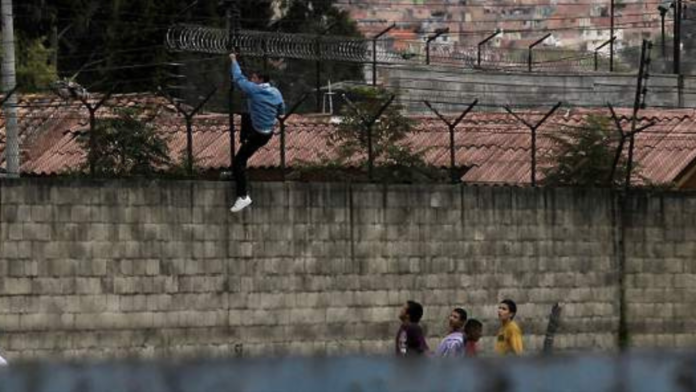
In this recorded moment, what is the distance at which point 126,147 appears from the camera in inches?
742

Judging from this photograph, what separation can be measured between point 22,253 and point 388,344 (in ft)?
14.2

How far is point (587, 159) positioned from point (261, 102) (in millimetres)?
5468

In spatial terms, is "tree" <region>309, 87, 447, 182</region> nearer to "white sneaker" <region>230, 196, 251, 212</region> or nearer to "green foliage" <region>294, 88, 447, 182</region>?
"green foliage" <region>294, 88, 447, 182</region>

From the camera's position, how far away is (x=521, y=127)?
25.3 m

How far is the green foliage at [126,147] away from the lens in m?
18.6

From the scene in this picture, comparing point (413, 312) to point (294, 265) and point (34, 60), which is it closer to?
point (294, 265)

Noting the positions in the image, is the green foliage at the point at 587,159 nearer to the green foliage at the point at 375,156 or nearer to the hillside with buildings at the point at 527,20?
the green foliage at the point at 375,156

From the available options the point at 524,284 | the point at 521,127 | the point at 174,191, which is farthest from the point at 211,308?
the point at 521,127

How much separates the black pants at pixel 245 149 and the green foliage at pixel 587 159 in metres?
4.82

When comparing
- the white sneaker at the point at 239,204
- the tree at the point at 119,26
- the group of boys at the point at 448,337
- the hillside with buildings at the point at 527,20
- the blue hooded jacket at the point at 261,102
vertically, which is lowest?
the group of boys at the point at 448,337

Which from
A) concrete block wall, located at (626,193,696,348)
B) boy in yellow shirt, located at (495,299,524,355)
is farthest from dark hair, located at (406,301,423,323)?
concrete block wall, located at (626,193,696,348)

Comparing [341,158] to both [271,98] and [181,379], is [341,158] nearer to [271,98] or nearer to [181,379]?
[271,98]

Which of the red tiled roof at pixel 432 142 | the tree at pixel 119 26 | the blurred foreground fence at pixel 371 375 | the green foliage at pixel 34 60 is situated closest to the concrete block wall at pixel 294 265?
the red tiled roof at pixel 432 142

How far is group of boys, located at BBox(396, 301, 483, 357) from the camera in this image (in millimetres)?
13828
